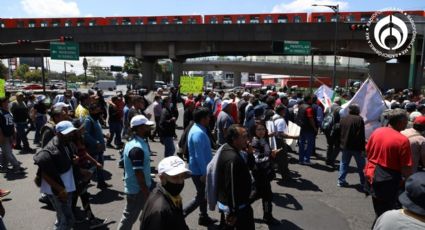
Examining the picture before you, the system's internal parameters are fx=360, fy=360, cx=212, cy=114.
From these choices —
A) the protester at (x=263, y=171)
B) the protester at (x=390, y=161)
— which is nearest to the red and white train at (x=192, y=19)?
the protester at (x=263, y=171)

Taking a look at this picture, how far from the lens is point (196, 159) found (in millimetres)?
5148

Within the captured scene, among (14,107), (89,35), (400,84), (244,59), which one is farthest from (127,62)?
(14,107)

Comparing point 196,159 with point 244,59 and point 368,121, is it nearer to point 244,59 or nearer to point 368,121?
point 368,121

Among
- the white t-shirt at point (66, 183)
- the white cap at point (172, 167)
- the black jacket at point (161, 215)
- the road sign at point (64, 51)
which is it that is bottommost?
the white t-shirt at point (66, 183)

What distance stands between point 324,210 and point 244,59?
7075cm

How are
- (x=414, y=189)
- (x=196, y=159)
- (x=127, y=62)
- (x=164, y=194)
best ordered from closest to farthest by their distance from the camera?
(x=414, y=189), (x=164, y=194), (x=196, y=159), (x=127, y=62)

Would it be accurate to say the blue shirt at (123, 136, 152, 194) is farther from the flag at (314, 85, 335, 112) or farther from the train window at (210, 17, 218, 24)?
the train window at (210, 17, 218, 24)

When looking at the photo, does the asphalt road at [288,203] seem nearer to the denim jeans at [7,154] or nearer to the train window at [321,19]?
the denim jeans at [7,154]

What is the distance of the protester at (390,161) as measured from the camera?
4.54m

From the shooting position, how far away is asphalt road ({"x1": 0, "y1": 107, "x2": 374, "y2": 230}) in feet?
19.6

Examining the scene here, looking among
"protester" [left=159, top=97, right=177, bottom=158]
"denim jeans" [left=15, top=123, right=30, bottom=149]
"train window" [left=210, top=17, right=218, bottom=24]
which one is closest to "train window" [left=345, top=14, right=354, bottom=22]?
"train window" [left=210, top=17, right=218, bottom=24]

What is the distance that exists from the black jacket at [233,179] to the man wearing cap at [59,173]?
195 cm

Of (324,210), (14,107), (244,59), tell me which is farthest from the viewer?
(244,59)

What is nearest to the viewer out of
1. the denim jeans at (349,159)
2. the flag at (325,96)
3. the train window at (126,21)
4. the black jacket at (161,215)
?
the black jacket at (161,215)
